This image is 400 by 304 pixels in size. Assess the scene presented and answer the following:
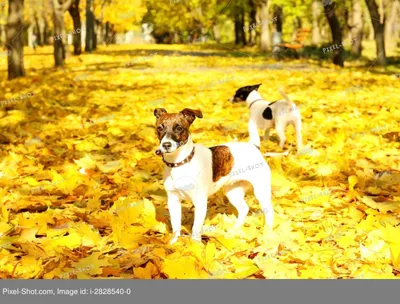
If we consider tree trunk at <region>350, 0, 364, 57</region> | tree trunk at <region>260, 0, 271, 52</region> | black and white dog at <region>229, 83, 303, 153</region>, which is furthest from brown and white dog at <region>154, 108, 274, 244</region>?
tree trunk at <region>260, 0, 271, 52</region>

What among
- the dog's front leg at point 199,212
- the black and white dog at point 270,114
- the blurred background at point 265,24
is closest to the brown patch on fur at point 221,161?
the dog's front leg at point 199,212

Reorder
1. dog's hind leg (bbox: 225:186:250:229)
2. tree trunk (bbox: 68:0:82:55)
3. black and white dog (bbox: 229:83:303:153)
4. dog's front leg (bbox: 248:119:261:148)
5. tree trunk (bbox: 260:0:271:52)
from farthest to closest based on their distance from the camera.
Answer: tree trunk (bbox: 260:0:271:52), tree trunk (bbox: 68:0:82:55), dog's front leg (bbox: 248:119:261:148), black and white dog (bbox: 229:83:303:153), dog's hind leg (bbox: 225:186:250:229)

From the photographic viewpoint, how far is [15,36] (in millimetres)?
17766

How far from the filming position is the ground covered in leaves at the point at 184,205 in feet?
12.2

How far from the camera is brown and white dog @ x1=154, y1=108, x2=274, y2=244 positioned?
3.58 m

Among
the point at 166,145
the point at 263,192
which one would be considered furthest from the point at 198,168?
the point at 263,192

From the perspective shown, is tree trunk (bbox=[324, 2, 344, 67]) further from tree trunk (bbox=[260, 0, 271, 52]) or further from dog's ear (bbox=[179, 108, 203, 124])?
dog's ear (bbox=[179, 108, 203, 124])

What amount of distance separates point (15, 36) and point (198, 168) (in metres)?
15.4

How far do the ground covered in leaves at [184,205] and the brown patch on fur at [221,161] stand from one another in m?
0.43

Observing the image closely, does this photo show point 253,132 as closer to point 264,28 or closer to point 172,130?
point 172,130

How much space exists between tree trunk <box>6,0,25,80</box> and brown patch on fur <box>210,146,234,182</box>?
1492cm

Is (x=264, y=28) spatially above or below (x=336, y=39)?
above

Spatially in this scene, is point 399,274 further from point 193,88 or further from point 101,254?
point 193,88
